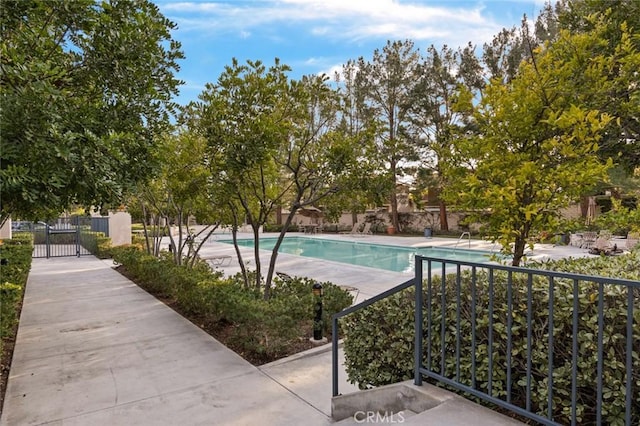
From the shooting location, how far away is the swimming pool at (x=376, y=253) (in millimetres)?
14828

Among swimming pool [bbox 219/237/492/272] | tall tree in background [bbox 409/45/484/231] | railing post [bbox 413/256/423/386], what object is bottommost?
swimming pool [bbox 219/237/492/272]

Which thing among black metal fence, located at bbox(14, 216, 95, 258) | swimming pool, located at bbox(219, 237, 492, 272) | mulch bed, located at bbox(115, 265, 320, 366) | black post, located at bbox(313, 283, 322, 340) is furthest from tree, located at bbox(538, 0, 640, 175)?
black metal fence, located at bbox(14, 216, 95, 258)

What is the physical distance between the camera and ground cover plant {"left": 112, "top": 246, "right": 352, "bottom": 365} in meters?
4.78

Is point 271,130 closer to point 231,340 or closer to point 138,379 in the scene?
point 231,340

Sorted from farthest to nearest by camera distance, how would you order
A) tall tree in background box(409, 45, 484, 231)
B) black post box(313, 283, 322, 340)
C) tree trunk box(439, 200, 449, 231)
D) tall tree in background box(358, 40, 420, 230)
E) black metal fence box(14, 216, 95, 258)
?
tree trunk box(439, 200, 449, 231), tall tree in background box(358, 40, 420, 230), tall tree in background box(409, 45, 484, 231), black metal fence box(14, 216, 95, 258), black post box(313, 283, 322, 340)

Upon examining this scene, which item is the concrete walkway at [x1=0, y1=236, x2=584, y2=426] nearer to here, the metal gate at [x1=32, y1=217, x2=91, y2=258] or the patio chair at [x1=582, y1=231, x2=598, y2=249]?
the metal gate at [x1=32, y1=217, x2=91, y2=258]

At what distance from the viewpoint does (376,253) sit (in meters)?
18.0

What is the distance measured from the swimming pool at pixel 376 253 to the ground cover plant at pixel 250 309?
23.6 feet

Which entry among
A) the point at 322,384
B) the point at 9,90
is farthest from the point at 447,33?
the point at 9,90

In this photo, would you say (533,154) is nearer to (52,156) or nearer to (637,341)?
(637,341)

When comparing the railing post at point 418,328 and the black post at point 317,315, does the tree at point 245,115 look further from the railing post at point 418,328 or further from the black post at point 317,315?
the railing post at point 418,328

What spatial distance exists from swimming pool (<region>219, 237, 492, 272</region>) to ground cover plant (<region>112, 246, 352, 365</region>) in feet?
23.6

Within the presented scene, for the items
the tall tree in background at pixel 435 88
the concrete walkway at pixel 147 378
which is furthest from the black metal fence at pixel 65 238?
the tall tree in background at pixel 435 88

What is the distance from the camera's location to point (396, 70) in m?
24.5
